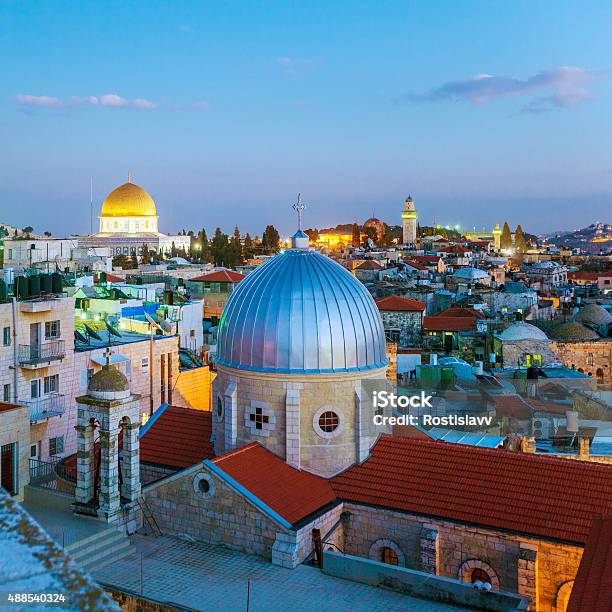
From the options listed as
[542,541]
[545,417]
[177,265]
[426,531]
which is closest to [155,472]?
[426,531]

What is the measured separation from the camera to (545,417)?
27.5 meters

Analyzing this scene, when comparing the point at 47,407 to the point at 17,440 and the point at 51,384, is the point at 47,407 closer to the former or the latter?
the point at 51,384

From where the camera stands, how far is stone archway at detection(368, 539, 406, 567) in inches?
670

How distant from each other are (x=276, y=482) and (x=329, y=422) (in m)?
2.16

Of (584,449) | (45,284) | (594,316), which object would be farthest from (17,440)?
(594,316)

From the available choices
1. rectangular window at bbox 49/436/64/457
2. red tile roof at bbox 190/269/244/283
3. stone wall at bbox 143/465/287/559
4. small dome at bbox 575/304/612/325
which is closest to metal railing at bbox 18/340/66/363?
rectangular window at bbox 49/436/64/457

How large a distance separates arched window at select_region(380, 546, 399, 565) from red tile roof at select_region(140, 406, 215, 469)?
5.60 m

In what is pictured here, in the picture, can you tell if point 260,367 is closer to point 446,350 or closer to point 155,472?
point 155,472

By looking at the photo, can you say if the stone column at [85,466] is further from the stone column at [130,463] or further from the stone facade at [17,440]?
the stone facade at [17,440]

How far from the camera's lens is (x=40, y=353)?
2652 centimetres

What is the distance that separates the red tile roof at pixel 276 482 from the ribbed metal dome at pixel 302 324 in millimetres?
2260

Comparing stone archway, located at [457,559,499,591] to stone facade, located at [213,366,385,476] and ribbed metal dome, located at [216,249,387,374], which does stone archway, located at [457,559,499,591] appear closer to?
stone facade, located at [213,366,385,476]

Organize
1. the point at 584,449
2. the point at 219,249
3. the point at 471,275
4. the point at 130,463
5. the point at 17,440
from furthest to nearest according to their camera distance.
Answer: the point at 219,249
the point at 471,275
the point at 584,449
the point at 17,440
the point at 130,463

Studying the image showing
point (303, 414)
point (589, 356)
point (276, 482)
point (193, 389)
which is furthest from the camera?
point (589, 356)
